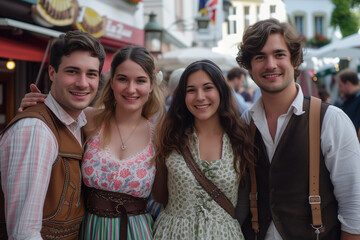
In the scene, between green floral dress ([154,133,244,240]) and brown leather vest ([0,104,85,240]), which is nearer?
brown leather vest ([0,104,85,240])

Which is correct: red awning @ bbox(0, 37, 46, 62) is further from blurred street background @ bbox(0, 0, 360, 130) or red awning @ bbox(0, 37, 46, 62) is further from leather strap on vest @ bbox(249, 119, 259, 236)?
leather strap on vest @ bbox(249, 119, 259, 236)

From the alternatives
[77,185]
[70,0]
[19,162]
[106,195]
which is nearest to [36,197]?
[19,162]

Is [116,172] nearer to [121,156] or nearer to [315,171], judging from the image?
[121,156]

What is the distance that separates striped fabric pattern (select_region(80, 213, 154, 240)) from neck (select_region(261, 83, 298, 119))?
1185 millimetres

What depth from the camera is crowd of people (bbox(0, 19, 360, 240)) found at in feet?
6.63

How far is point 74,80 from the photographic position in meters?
2.20

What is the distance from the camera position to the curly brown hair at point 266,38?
2.44 meters

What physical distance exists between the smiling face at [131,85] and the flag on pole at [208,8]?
9.71 m

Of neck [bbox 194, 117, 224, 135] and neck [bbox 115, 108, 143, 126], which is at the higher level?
neck [bbox 115, 108, 143, 126]

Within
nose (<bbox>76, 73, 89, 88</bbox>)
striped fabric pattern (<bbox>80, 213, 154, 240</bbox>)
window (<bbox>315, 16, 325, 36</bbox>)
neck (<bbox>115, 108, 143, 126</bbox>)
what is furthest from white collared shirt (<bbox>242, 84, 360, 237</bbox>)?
window (<bbox>315, 16, 325, 36</bbox>)

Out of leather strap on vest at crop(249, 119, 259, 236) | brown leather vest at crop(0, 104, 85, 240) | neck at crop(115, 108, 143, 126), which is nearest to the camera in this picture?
brown leather vest at crop(0, 104, 85, 240)

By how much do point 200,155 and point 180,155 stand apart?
5.6 inches

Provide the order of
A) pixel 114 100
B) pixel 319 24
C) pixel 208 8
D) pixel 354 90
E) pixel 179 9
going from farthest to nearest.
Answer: pixel 319 24 → pixel 179 9 → pixel 208 8 → pixel 354 90 → pixel 114 100

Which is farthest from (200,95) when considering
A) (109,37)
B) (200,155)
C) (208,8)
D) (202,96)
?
(208,8)
